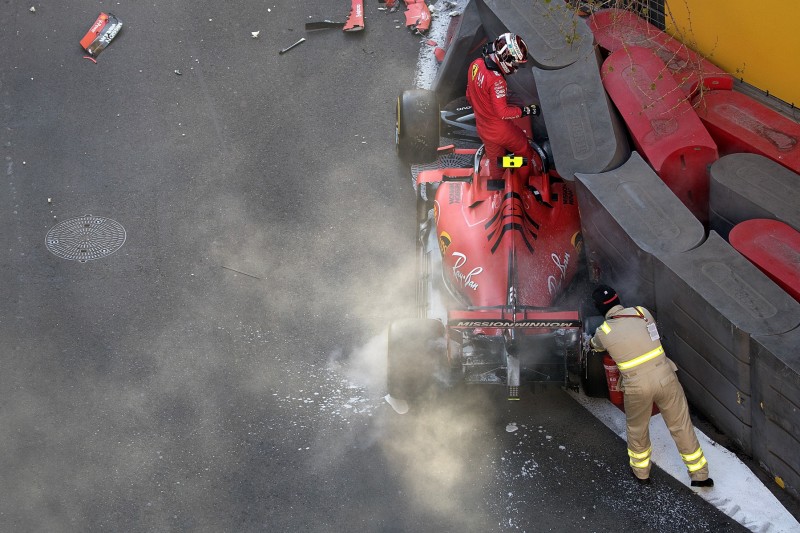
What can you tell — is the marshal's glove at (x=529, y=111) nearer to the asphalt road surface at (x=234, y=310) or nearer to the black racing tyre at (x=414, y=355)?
the asphalt road surface at (x=234, y=310)

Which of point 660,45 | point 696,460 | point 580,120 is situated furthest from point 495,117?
point 696,460

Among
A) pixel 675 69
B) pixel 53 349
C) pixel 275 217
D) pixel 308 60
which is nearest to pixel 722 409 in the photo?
pixel 675 69

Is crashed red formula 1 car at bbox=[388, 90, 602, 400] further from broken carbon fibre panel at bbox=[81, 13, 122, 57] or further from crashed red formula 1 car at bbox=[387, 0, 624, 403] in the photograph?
broken carbon fibre panel at bbox=[81, 13, 122, 57]

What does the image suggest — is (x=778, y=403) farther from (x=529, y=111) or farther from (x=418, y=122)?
(x=418, y=122)

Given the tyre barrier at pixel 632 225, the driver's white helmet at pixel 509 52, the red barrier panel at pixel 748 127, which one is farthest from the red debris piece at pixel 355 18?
the tyre barrier at pixel 632 225

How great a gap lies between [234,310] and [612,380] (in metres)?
3.73

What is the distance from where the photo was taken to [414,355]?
24.8 ft

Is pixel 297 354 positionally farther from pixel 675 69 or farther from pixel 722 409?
pixel 675 69

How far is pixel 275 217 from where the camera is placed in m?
10.1

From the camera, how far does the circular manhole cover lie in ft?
32.3

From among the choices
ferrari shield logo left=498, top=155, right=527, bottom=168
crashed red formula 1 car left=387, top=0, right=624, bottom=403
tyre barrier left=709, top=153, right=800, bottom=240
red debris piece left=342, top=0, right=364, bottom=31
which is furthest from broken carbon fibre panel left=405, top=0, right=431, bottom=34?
tyre barrier left=709, top=153, right=800, bottom=240

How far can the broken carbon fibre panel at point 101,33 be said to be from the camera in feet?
41.5

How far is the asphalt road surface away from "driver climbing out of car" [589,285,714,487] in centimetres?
30

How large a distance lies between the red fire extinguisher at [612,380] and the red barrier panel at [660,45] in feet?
9.57
